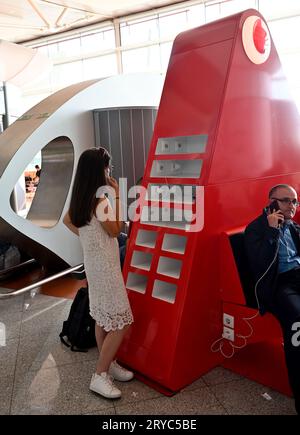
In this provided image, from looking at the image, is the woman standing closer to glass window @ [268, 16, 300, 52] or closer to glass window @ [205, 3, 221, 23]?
glass window @ [268, 16, 300, 52]

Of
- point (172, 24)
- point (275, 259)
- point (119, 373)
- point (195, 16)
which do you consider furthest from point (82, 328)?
point (172, 24)

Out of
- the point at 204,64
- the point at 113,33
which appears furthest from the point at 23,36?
the point at 204,64

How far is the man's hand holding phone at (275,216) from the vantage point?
2297 mm

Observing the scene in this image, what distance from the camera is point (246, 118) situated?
2783 mm

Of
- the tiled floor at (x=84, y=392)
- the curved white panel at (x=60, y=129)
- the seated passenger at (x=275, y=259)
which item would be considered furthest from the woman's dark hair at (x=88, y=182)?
the curved white panel at (x=60, y=129)

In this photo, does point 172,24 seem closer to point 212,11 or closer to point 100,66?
point 212,11

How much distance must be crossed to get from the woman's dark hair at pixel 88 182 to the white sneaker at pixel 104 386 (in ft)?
3.23

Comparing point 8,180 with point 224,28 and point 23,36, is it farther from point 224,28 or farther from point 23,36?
point 23,36

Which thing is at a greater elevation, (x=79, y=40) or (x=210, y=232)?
(x=79, y=40)

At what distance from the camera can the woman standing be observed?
2207 mm

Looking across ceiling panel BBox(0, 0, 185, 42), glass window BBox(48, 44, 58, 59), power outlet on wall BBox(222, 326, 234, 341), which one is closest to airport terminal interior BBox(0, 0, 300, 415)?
power outlet on wall BBox(222, 326, 234, 341)

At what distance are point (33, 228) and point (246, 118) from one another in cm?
294

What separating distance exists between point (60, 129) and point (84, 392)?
3.50 m

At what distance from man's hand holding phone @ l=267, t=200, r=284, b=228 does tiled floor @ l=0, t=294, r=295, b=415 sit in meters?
1.03
